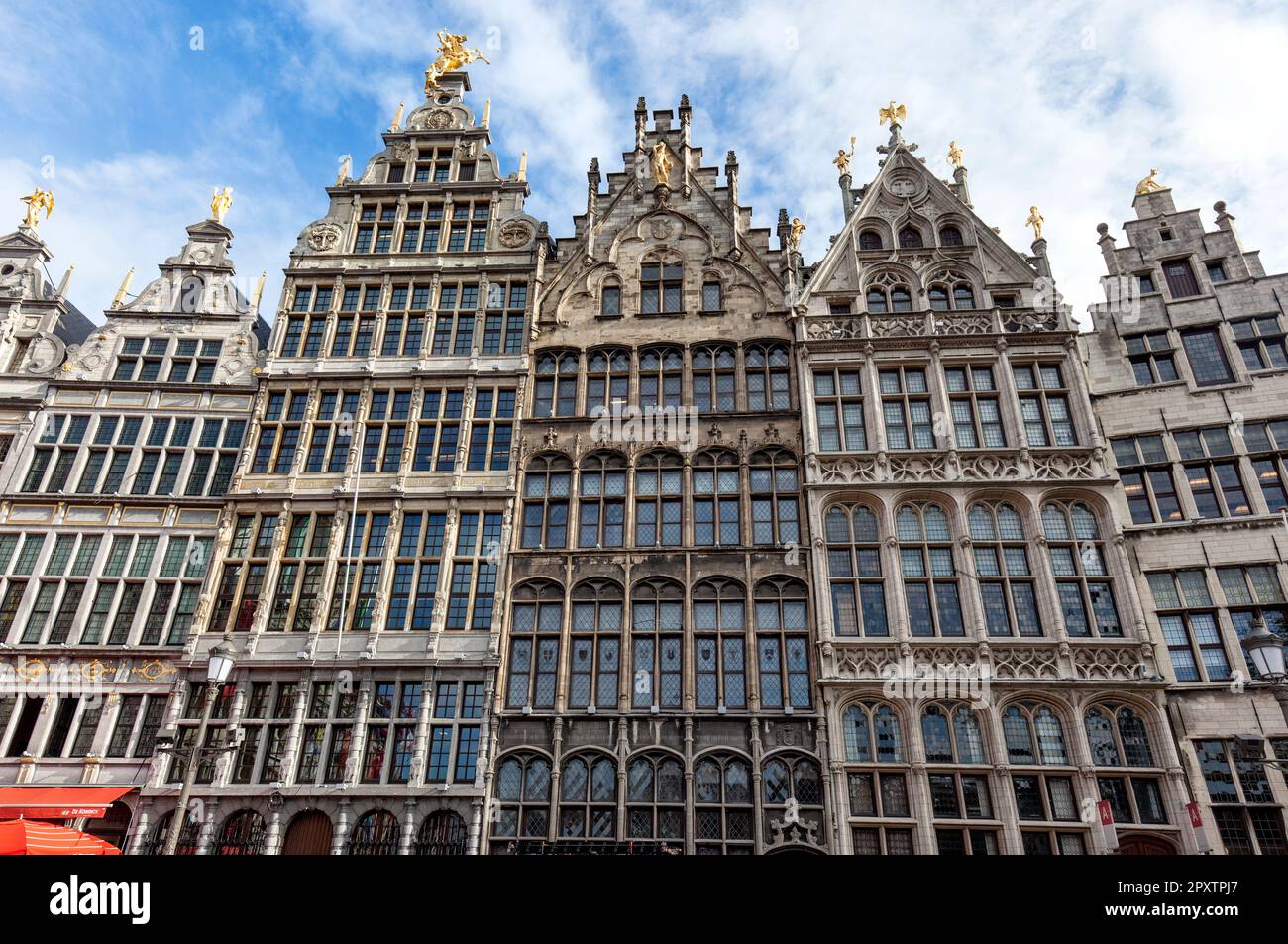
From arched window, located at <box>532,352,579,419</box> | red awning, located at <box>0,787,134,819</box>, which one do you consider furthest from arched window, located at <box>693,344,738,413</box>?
red awning, located at <box>0,787,134,819</box>

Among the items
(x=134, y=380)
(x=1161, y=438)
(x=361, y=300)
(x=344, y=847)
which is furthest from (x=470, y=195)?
(x=1161, y=438)

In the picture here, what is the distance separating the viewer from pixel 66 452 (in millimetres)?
24469

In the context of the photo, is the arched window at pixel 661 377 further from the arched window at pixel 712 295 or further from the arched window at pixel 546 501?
the arched window at pixel 546 501

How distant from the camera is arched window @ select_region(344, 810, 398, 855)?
18688 millimetres

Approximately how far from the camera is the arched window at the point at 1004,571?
20.1 metres

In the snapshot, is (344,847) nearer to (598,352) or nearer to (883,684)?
(883,684)

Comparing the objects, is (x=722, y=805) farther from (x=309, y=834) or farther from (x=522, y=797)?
(x=309, y=834)

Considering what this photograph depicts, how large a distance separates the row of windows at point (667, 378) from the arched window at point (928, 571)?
5.21m

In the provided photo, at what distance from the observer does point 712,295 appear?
2586cm

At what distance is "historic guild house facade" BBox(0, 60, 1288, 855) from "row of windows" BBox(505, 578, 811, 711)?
9cm

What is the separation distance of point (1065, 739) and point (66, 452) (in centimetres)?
2985

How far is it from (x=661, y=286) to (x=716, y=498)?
8038 mm

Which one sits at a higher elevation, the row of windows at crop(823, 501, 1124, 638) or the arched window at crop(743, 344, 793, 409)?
the arched window at crop(743, 344, 793, 409)

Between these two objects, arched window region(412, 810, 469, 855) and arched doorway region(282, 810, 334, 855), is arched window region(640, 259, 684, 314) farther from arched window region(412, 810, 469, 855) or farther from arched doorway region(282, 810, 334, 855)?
arched doorway region(282, 810, 334, 855)
